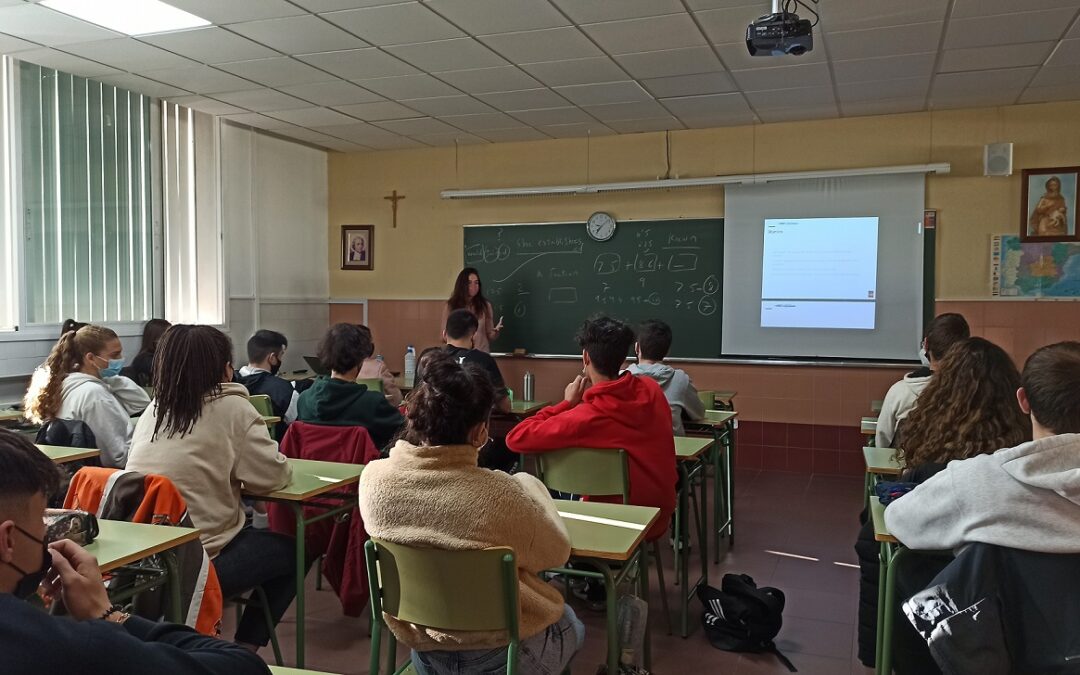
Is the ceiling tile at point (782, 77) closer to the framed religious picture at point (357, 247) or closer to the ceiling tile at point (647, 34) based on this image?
the ceiling tile at point (647, 34)

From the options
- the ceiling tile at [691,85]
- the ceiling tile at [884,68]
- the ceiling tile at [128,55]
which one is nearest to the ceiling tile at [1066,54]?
the ceiling tile at [884,68]

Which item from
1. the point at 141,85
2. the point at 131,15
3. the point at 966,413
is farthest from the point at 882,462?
the point at 141,85

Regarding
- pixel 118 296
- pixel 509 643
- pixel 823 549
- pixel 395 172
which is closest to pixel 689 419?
pixel 823 549

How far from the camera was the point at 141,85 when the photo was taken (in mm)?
5609

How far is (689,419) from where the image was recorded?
4.25 m

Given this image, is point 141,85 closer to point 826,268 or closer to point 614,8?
point 614,8

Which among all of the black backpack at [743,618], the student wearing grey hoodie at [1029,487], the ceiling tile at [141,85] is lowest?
the black backpack at [743,618]

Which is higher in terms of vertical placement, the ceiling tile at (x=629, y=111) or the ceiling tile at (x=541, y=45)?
the ceiling tile at (x=541, y=45)

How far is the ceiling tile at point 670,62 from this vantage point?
475 cm

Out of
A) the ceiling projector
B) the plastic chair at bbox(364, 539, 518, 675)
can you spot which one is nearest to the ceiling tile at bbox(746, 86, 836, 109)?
the ceiling projector

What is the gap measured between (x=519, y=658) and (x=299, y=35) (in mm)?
3809

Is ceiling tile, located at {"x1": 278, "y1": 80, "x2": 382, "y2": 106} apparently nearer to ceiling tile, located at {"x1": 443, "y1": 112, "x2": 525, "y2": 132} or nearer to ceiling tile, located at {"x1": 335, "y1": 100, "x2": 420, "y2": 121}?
ceiling tile, located at {"x1": 335, "y1": 100, "x2": 420, "y2": 121}

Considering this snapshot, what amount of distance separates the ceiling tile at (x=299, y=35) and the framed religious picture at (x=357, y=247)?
3.24 m

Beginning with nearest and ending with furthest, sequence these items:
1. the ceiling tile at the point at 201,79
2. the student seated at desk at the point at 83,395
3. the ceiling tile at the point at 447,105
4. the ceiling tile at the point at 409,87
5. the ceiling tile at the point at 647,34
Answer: the student seated at desk at the point at 83,395, the ceiling tile at the point at 647,34, the ceiling tile at the point at 201,79, the ceiling tile at the point at 409,87, the ceiling tile at the point at 447,105
